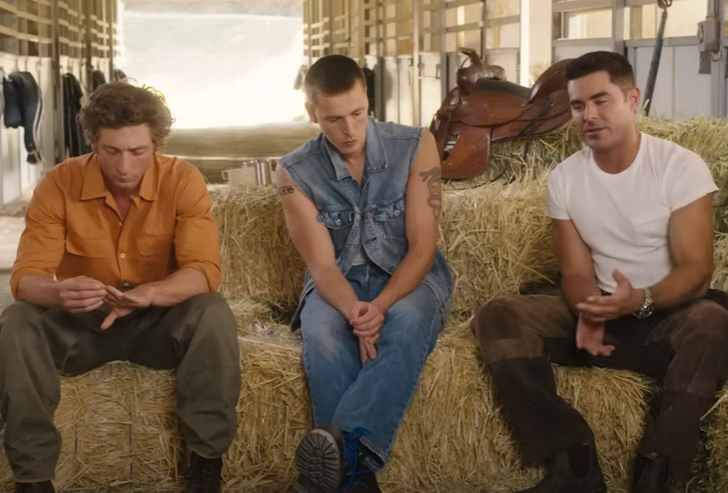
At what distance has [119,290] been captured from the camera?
262 cm

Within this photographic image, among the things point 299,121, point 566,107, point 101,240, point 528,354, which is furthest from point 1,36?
point 299,121

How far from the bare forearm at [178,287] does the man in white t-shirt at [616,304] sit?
0.64 m

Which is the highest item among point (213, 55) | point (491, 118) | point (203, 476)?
point (213, 55)

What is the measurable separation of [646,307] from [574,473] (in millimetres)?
387

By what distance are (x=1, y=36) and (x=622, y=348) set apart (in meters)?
7.00

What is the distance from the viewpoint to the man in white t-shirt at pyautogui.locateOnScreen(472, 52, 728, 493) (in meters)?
2.39

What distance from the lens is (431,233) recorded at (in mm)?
2777

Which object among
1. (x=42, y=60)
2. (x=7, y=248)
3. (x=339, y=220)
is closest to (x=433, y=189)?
(x=339, y=220)

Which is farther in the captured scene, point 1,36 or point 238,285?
point 1,36

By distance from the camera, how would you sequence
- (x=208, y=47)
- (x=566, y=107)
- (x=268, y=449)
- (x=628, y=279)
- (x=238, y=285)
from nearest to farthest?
1. (x=628, y=279)
2. (x=268, y=449)
3. (x=238, y=285)
4. (x=566, y=107)
5. (x=208, y=47)

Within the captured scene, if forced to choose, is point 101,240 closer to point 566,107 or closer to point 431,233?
point 431,233

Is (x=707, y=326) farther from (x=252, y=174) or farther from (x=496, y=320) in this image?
(x=252, y=174)

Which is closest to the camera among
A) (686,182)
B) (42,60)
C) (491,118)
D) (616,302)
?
(616,302)

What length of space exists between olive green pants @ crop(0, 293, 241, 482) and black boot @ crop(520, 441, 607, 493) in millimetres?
696
